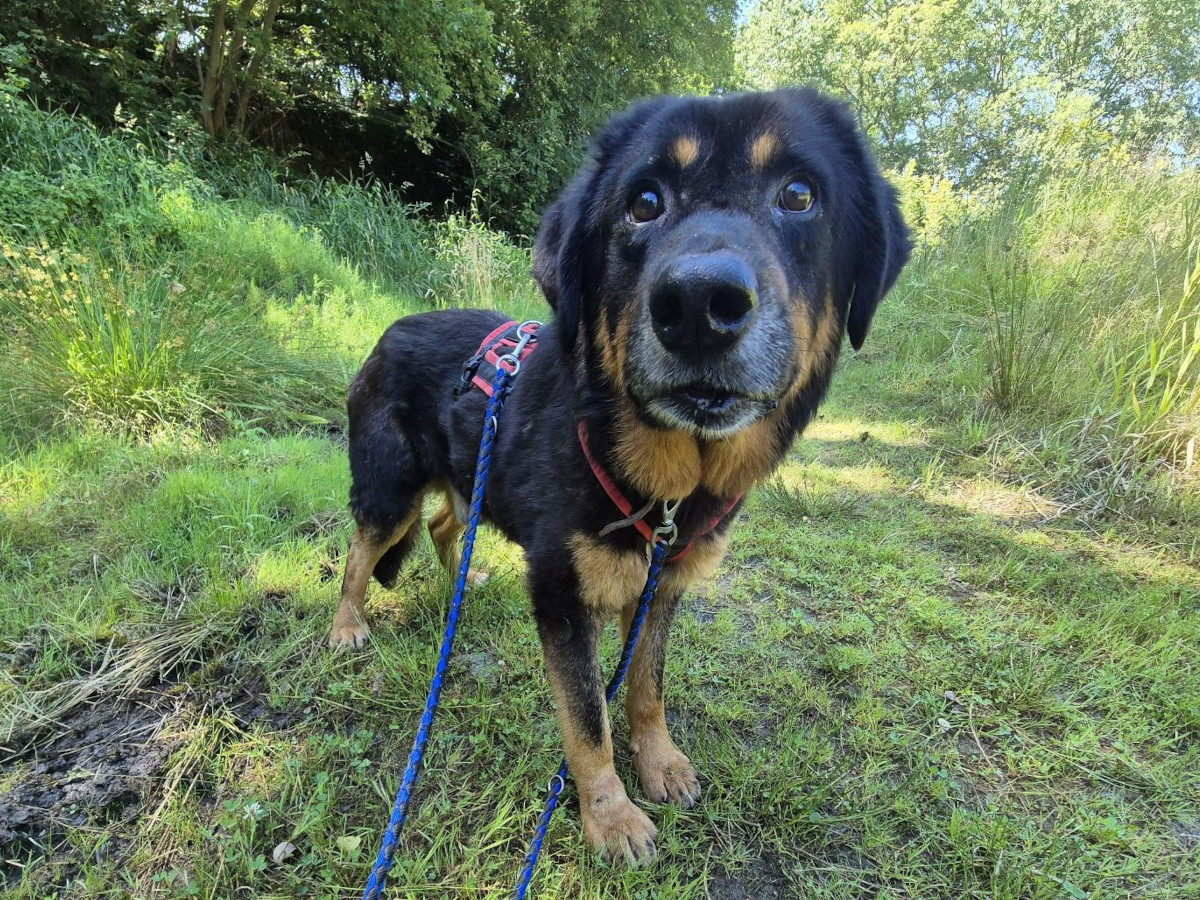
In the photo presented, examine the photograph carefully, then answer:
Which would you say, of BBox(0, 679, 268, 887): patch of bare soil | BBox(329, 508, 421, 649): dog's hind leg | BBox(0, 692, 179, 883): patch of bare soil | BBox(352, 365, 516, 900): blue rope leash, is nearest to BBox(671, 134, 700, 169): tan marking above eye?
BBox(352, 365, 516, 900): blue rope leash

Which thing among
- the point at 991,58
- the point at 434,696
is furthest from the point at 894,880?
the point at 991,58

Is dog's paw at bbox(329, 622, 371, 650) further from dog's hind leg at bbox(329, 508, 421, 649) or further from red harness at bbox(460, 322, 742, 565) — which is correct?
red harness at bbox(460, 322, 742, 565)

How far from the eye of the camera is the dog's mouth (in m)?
1.59

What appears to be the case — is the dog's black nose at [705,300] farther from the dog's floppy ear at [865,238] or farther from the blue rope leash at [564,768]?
the dog's floppy ear at [865,238]

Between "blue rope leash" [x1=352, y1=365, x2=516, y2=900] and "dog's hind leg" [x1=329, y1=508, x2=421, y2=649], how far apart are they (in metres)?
0.73

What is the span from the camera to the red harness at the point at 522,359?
1.87m

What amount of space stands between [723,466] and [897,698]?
1.50 meters

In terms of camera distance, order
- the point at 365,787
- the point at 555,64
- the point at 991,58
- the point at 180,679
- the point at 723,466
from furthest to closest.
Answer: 1. the point at 991,58
2. the point at 555,64
3. the point at 180,679
4. the point at 365,787
5. the point at 723,466

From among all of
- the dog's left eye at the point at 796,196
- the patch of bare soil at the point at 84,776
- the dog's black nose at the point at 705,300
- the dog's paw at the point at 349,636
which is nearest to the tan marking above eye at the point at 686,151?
the dog's left eye at the point at 796,196

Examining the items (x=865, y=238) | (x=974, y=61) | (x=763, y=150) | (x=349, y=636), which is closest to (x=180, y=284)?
(x=349, y=636)

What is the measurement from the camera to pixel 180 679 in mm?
2404

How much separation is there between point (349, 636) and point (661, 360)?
2.06 m

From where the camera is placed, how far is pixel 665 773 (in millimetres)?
2156

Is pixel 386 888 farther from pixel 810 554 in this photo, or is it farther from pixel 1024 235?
pixel 1024 235
